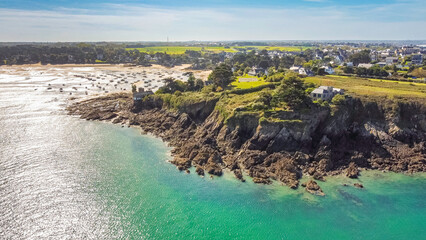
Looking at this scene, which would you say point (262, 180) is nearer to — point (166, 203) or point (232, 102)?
point (166, 203)

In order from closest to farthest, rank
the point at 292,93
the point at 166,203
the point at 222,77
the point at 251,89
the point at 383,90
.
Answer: the point at 166,203 → the point at 292,93 → the point at 383,90 → the point at 251,89 → the point at 222,77

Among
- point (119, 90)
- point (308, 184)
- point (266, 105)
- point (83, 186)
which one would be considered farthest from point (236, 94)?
point (119, 90)

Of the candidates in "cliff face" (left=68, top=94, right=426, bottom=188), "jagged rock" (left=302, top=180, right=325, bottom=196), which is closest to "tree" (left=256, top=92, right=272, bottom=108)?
"cliff face" (left=68, top=94, right=426, bottom=188)

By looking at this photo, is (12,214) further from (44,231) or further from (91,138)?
(91,138)

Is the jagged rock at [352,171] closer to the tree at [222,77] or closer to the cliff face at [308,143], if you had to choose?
the cliff face at [308,143]

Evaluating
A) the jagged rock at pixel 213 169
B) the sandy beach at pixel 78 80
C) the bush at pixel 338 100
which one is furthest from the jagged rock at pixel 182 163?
the sandy beach at pixel 78 80

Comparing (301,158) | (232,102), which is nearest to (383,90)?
(301,158)
